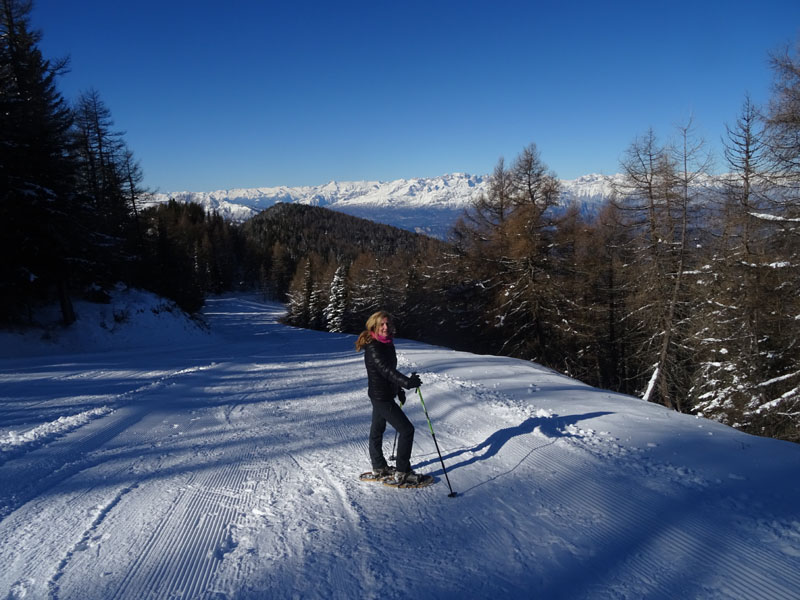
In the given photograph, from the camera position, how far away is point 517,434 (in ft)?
21.6

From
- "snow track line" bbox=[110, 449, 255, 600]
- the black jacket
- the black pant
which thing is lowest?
"snow track line" bbox=[110, 449, 255, 600]

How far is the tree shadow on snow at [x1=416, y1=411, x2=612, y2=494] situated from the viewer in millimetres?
5621

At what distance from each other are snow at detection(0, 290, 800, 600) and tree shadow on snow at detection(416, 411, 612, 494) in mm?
45

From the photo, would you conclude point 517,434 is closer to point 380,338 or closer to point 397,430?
point 397,430

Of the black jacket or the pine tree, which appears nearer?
the black jacket

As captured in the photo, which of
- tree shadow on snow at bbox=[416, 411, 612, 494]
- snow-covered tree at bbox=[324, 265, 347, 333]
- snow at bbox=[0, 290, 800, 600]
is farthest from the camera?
snow-covered tree at bbox=[324, 265, 347, 333]

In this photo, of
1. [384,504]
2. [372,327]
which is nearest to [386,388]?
[372,327]

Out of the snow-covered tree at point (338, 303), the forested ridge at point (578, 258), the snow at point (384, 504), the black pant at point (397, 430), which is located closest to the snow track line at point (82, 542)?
the snow at point (384, 504)

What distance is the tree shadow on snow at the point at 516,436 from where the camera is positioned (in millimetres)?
5621

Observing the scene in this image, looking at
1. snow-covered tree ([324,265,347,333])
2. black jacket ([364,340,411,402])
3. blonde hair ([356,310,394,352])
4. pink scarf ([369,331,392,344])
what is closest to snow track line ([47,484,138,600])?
black jacket ([364,340,411,402])

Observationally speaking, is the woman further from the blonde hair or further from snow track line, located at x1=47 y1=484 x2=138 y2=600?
snow track line, located at x1=47 y1=484 x2=138 y2=600

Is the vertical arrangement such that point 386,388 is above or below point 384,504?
above

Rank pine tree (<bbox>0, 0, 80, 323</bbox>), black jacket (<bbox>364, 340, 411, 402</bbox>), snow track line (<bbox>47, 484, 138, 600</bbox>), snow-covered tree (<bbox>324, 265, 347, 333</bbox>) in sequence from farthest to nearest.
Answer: snow-covered tree (<bbox>324, 265, 347, 333</bbox>) < pine tree (<bbox>0, 0, 80, 323</bbox>) < black jacket (<bbox>364, 340, 411, 402</bbox>) < snow track line (<bbox>47, 484, 138, 600</bbox>)

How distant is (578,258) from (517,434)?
16524 millimetres
